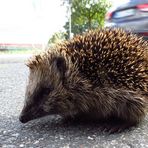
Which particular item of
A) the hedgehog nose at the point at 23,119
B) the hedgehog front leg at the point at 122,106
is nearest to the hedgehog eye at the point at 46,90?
the hedgehog nose at the point at 23,119

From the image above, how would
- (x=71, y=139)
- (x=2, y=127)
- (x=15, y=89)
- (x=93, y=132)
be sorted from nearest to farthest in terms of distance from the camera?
(x=71, y=139)
(x=93, y=132)
(x=2, y=127)
(x=15, y=89)

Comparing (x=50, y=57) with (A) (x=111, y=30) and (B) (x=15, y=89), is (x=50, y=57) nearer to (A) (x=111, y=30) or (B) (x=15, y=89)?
(A) (x=111, y=30)

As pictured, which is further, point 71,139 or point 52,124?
point 52,124

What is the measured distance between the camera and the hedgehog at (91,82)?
304 centimetres

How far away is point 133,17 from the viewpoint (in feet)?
19.4

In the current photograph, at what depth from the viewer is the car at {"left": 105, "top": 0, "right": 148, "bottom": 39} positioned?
567cm

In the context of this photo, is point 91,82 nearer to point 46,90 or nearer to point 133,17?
point 46,90

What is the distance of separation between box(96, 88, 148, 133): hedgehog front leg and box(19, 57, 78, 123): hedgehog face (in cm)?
28

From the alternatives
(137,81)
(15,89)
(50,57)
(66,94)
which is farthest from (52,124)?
(15,89)

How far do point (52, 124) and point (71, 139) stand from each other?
1.55ft

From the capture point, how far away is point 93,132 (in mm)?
3031

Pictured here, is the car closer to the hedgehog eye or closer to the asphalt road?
the asphalt road

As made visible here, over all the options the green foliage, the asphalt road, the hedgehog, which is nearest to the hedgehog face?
the hedgehog

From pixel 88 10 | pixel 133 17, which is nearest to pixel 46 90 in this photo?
pixel 133 17
